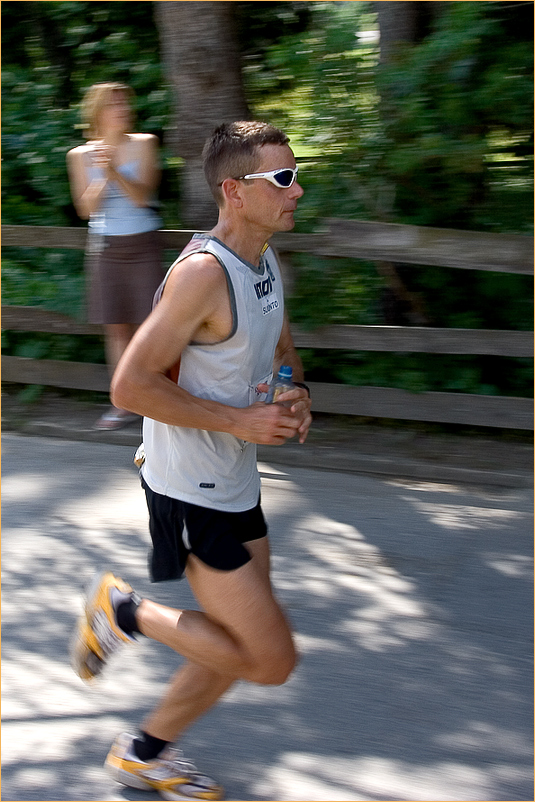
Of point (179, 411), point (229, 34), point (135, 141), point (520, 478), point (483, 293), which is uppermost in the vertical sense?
point (229, 34)

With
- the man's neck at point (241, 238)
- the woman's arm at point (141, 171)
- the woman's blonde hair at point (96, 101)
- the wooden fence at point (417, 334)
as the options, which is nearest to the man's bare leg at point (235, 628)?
the man's neck at point (241, 238)

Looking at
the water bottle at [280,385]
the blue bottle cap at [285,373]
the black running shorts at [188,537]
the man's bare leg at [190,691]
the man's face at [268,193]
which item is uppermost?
the man's face at [268,193]

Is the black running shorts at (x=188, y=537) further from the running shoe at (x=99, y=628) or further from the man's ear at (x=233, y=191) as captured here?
the man's ear at (x=233, y=191)

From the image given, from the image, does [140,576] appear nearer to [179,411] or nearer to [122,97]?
[179,411]

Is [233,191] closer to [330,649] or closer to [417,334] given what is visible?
[330,649]

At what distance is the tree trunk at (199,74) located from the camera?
582 centimetres

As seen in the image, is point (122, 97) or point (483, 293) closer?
point (122, 97)

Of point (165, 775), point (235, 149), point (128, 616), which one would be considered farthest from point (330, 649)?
point (235, 149)

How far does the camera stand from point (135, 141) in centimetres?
536

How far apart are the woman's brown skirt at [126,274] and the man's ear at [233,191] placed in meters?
2.99

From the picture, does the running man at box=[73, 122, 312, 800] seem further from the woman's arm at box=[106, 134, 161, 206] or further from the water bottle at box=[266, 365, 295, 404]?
the woman's arm at box=[106, 134, 161, 206]

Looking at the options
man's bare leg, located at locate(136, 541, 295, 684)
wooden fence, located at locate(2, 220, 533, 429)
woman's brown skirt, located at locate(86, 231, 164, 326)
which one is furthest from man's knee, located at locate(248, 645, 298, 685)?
woman's brown skirt, located at locate(86, 231, 164, 326)

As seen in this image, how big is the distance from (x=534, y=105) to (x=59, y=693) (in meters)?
3.91

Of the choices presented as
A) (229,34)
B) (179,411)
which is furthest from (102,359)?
(179,411)
